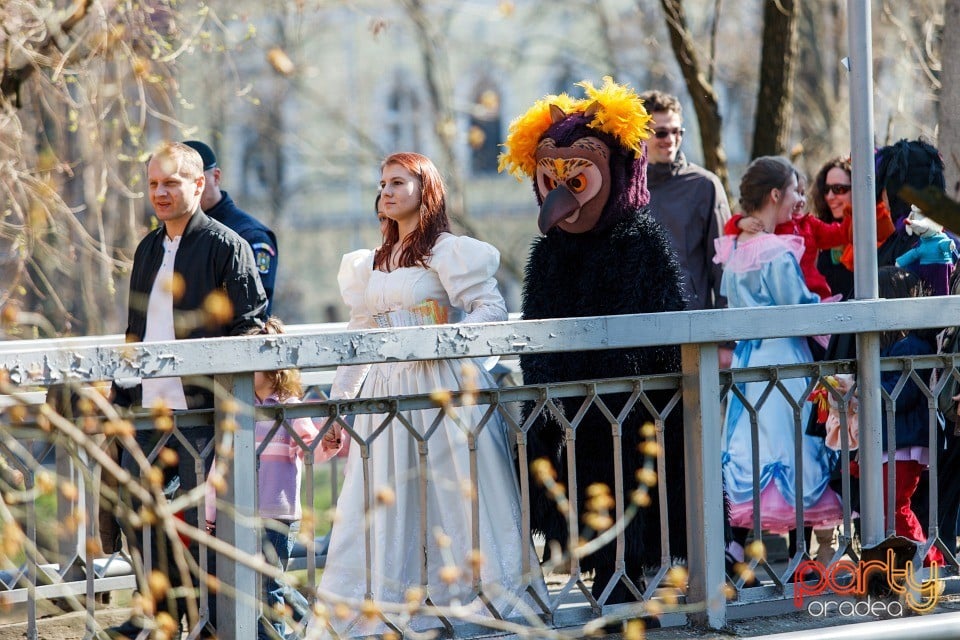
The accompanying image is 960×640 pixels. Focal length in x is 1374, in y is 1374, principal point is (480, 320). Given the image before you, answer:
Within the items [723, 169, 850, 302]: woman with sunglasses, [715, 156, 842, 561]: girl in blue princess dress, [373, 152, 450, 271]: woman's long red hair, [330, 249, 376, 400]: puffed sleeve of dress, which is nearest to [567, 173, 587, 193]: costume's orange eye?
[373, 152, 450, 271]: woman's long red hair

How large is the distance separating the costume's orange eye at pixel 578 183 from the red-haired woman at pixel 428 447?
1.28 feet

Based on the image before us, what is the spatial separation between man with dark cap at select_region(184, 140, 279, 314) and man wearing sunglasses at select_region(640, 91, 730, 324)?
184 centimetres

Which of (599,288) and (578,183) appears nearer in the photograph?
(599,288)

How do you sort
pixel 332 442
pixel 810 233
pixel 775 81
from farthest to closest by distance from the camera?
pixel 775 81 < pixel 810 233 < pixel 332 442

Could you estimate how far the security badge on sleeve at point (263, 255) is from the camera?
231 inches

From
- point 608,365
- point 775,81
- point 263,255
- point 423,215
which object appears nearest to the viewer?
point 608,365

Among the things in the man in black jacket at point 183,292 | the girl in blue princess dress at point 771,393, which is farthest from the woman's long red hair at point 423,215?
the girl in blue princess dress at point 771,393

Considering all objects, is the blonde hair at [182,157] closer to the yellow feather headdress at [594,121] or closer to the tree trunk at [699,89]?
the yellow feather headdress at [594,121]

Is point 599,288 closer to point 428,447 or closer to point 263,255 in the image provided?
point 428,447

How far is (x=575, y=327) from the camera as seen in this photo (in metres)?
4.12

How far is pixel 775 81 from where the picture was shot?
8.45m

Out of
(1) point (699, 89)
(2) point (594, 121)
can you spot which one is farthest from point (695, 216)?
(1) point (699, 89)

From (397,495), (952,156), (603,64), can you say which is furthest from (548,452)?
(603,64)

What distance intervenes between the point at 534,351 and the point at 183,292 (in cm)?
153
